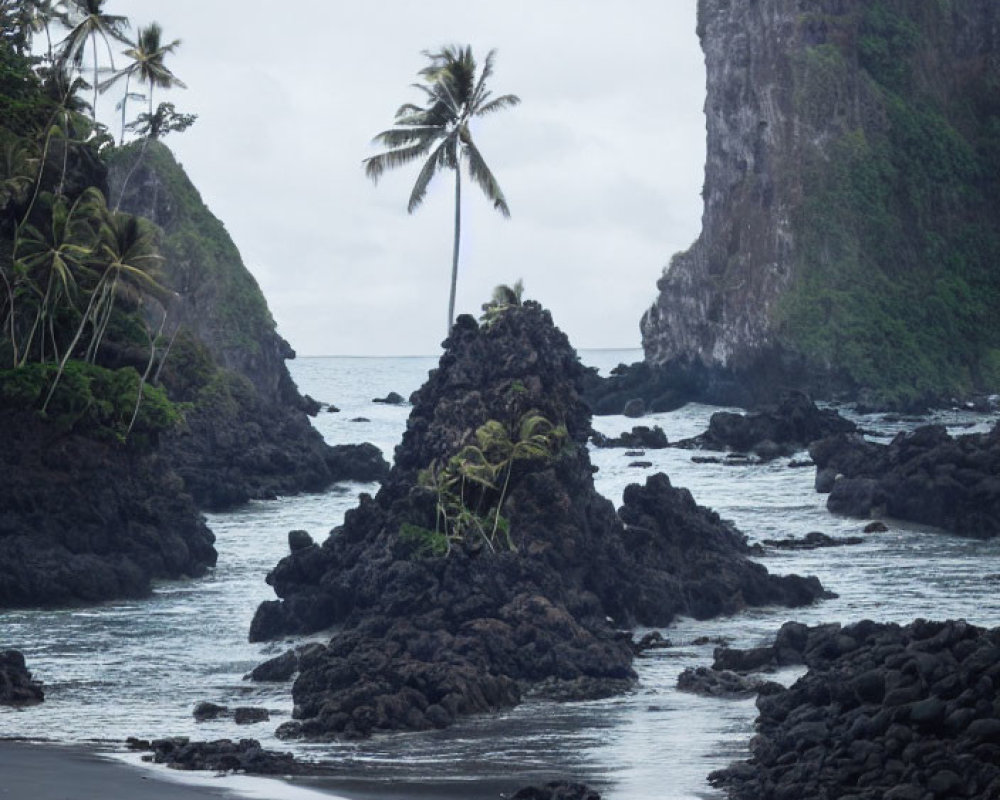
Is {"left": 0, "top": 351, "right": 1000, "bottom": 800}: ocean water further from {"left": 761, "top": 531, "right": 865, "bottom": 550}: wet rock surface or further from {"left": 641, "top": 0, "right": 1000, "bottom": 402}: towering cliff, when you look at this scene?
{"left": 641, "top": 0, "right": 1000, "bottom": 402}: towering cliff

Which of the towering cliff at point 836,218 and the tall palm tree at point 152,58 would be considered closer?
the tall palm tree at point 152,58

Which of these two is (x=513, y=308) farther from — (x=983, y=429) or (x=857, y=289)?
(x=857, y=289)

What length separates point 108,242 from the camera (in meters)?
50.7

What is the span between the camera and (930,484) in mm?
58719

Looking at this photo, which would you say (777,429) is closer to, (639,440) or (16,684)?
(639,440)

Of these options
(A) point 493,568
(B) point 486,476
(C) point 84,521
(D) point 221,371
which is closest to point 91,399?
(C) point 84,521

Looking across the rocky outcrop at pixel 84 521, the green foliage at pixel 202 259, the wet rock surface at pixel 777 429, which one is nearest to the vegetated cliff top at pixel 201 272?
the green foliage at pixel 202 259

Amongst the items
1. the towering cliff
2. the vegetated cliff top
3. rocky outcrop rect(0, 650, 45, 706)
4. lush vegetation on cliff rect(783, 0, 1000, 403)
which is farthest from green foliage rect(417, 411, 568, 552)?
lush vegetation on cliff rect(783, 0, 1000, 403)

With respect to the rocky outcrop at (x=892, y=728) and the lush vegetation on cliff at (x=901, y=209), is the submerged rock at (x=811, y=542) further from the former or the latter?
the lush vegetation on cliff at (x=901, y=209)

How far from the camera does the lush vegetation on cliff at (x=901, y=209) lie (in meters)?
129

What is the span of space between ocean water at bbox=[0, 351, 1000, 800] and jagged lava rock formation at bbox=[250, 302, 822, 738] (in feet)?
2.78

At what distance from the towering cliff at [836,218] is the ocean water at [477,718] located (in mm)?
59393

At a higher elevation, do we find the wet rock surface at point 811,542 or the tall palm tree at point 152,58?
the tall palm tree at point 152,58

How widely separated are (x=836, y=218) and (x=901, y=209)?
991 centimetres
